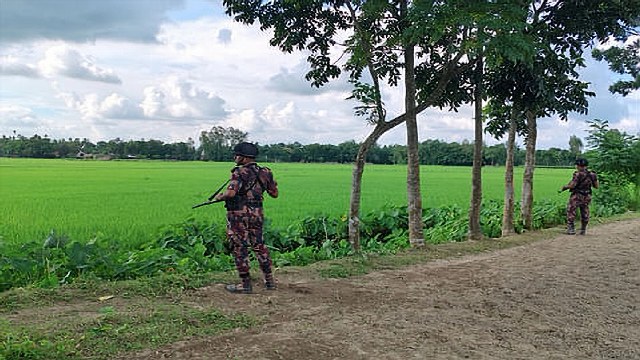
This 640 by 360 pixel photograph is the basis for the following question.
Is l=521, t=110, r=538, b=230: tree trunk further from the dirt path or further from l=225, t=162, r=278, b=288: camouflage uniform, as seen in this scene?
l=225, t=162, r=278, b=288: camouflage uniform

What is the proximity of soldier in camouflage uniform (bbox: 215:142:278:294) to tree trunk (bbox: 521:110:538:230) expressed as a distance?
281 inches

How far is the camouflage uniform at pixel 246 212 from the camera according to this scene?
5543 millimetres

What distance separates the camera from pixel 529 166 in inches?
440

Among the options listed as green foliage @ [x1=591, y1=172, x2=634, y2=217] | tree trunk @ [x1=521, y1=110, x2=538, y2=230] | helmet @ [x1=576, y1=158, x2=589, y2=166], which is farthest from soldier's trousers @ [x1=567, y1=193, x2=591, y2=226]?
green foliage @ [x1=591, y1=172, x2=634, y2=217]

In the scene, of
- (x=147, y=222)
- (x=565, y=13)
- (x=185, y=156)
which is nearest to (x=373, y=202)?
(x=147, y=222)

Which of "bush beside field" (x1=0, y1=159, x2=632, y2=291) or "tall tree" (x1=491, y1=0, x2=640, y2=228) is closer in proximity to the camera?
"bush beside field" (x1=0, y1=159, x2=632, y2=291)

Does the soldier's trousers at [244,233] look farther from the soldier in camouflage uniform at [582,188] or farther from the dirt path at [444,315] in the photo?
the soldier in camouflage uniform at [582,188]

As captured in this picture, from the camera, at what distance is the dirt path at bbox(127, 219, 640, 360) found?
4.05 meters

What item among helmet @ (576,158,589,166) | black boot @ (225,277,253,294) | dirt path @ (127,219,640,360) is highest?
helmet @ (576,158,589,166)

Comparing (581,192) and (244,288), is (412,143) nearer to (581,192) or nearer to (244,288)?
(244,288)

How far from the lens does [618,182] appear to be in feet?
58.5

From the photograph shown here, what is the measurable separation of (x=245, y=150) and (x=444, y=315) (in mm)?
2592

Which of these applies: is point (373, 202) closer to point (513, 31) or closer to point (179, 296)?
point (513, 31)

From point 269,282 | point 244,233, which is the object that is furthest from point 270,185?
point 269,282
